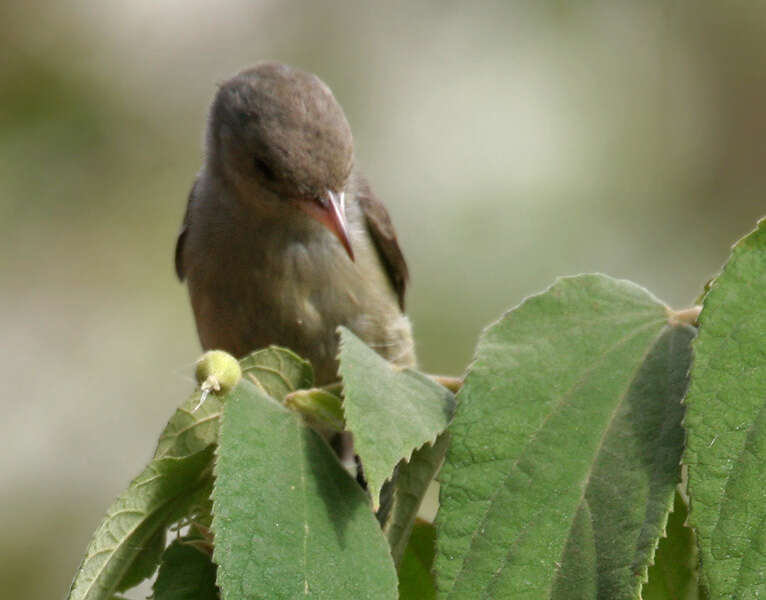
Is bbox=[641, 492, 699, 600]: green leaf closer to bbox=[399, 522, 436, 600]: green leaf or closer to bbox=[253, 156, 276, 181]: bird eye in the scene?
bbox=[399, 522, 436, 600]: green leaf

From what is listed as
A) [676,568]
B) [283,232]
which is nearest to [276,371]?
[676,568]

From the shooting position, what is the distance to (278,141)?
3.51m

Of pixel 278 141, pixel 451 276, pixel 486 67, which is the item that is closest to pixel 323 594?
pixel 278 141

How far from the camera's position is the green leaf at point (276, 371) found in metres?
1.90

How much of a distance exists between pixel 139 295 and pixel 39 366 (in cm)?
95

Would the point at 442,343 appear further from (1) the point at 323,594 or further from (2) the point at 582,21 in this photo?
(1) the point at 323,594

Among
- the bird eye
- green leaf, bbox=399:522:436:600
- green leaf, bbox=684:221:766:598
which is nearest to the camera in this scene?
green leaf, bbox=684:221:766:598

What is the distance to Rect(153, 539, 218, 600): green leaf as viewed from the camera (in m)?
1.73

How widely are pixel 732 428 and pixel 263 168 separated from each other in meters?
2.29

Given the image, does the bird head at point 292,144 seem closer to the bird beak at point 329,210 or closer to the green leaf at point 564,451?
the bird beak at point 329,210

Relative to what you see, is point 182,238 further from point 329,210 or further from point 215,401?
point 215,401

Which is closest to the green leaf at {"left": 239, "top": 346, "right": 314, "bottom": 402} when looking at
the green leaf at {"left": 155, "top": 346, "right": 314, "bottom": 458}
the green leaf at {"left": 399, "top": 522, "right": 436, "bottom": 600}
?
the green leaf at {"left": 155, "top": 346, "right": 314, "bottom": 458}

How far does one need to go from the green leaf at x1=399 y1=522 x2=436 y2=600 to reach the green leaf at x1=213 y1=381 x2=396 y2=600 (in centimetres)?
32

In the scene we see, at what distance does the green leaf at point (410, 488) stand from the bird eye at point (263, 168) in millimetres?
1855
